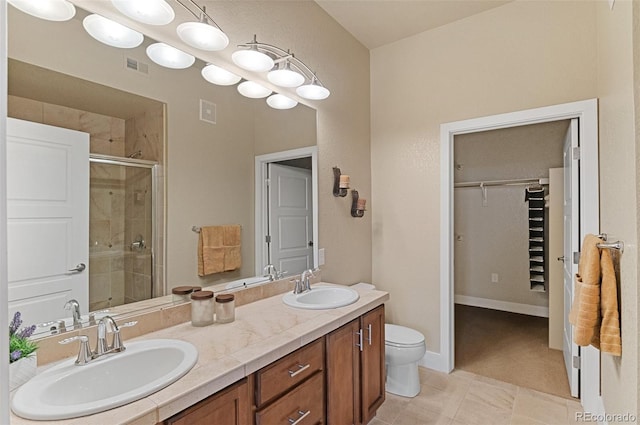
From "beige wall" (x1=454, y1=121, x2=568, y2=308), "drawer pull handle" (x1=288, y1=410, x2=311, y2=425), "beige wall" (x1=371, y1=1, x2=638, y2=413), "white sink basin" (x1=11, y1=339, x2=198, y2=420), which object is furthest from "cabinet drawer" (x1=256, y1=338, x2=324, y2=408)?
"beige wall" (x1=454, y1=121, x2=568, y2=308)

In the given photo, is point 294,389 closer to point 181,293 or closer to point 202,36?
point 181,293

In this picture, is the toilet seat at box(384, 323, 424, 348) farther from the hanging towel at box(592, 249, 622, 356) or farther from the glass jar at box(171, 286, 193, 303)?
the glass jar at box(171, 286, 193, 303)

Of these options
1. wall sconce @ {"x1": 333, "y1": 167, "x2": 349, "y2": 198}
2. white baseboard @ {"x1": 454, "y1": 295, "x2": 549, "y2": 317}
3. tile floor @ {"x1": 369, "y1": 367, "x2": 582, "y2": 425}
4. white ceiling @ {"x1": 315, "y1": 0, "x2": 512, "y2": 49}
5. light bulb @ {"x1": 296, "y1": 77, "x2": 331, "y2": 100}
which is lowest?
tile floor @ {"x1": 369, "y1": 367, "x2": 582, "y2": 425}

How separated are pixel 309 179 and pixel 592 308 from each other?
5.81 feet

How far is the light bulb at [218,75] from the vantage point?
176 centimetres

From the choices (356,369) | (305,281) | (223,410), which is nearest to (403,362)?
(356,369)

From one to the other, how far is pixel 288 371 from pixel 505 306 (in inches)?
164

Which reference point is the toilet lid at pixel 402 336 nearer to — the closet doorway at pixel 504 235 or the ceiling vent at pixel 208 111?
the closet doorway at pixel 504 235

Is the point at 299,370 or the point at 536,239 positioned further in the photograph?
the point at 536,239

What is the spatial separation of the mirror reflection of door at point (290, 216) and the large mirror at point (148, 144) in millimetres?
127

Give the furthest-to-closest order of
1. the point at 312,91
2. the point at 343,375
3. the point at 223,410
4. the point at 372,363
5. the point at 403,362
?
the point at 403,362 < the point at 312,91 < the point at 372,363 < the point at 343,375 < the point at 223,410

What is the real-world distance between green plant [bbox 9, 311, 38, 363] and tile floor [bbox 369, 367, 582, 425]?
74.9 inches

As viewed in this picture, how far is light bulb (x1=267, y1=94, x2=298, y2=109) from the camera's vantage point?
213cm

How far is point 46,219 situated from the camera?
1201mm
